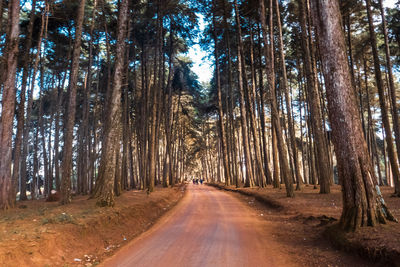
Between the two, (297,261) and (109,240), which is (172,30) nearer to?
(109,240)

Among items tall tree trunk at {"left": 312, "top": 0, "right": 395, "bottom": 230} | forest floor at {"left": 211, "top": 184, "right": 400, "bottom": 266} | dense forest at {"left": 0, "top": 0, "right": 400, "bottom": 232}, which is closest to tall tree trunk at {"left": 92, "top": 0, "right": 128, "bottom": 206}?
dense forest at {"left": 0, "top": 0, "right": 400, "bottom": 232}

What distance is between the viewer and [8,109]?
938 cm

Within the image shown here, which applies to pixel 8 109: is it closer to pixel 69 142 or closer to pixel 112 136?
pixel 69 142

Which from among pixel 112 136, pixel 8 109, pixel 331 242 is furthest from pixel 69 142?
pixel 331 242

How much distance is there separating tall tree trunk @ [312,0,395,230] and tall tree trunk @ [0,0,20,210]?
11.0 meters

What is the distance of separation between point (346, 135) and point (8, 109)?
11478 millimetres

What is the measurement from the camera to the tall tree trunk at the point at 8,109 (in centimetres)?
909

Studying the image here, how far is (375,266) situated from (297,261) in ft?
4.02

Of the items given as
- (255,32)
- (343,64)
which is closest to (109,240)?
(343,64)

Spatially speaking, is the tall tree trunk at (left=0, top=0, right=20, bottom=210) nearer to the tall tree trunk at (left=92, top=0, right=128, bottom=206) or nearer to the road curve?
the tall tree trunk at (left=92, top=0, right=128, bottom=206)

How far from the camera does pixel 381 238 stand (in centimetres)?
414

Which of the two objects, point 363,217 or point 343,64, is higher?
point 343,64

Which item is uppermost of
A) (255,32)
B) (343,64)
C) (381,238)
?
(255,32)

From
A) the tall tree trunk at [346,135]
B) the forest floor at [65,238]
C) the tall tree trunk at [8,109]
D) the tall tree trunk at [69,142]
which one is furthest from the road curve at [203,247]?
the tall tree trunk at [8,109]
